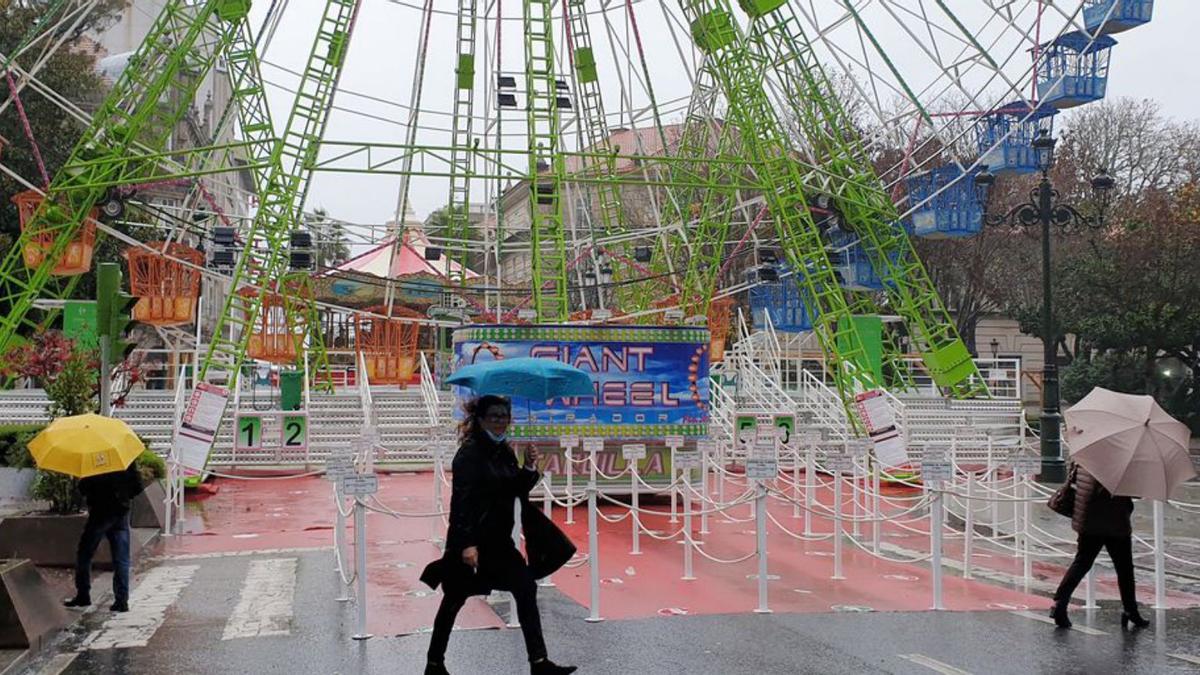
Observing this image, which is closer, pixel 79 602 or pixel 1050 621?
pixel 1050 621

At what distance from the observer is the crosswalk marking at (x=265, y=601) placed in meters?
10.3

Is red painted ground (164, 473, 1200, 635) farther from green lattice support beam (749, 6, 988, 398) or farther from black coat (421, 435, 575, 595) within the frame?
green lattice support beam (749, 6, 988, 398)

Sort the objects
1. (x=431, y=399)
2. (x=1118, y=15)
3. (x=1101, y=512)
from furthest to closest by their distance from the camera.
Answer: (x=431, y=399) < (x=1118, y=15) < (x=1101, y=512)

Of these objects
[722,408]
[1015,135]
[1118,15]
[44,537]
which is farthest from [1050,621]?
[1118,15]

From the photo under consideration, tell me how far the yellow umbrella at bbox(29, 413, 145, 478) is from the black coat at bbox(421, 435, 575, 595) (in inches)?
173

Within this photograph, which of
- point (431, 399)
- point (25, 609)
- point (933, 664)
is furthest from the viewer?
point (431, 399)

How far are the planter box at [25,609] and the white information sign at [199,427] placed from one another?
26.0 ft

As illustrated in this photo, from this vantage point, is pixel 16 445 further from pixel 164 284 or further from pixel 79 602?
pixel 164 284

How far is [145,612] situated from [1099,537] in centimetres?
843

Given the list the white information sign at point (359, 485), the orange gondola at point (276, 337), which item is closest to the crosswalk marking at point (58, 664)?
the white information sign at point (359, 485)

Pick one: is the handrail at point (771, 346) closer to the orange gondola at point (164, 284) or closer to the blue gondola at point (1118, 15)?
the blue gondola at point (1118, 15)

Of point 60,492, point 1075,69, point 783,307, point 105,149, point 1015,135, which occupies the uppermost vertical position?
point 1075,69

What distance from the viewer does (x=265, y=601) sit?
463 inches

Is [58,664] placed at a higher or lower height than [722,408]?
lower
